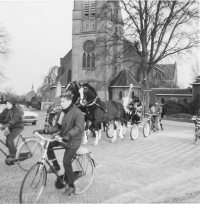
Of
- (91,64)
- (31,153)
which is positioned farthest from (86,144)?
(91,64)

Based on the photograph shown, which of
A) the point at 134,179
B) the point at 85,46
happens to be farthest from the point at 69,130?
the point at 85,46

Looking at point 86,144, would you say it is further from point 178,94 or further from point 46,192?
point 178,94

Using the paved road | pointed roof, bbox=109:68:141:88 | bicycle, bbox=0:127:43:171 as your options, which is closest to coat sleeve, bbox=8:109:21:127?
bicycle, bbox=0:127:43:171

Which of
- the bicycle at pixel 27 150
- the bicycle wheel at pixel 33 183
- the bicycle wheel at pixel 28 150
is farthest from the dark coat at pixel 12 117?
the bicycle wheel at pixel 33 183

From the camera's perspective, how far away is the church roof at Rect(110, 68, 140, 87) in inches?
1797

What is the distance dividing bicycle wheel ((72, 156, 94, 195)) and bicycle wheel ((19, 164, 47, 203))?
0.71 meters

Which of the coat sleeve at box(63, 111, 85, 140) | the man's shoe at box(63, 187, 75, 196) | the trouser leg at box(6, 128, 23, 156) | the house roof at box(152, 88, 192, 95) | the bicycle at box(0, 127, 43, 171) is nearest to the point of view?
the coat sleeve at box(63, 111, 85, 140)

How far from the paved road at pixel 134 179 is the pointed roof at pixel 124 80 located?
36402mm

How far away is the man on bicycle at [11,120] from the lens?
669 cm

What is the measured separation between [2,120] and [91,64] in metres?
38.8

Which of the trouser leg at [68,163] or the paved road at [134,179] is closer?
the trouser leg at [68,163]

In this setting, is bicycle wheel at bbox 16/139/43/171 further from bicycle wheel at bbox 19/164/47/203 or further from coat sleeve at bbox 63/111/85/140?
coat sleeve at bbox 63/111/85/140

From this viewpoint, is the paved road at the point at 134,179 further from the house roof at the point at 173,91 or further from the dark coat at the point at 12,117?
the house roof at the point at 173,91

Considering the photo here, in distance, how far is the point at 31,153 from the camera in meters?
6.67
